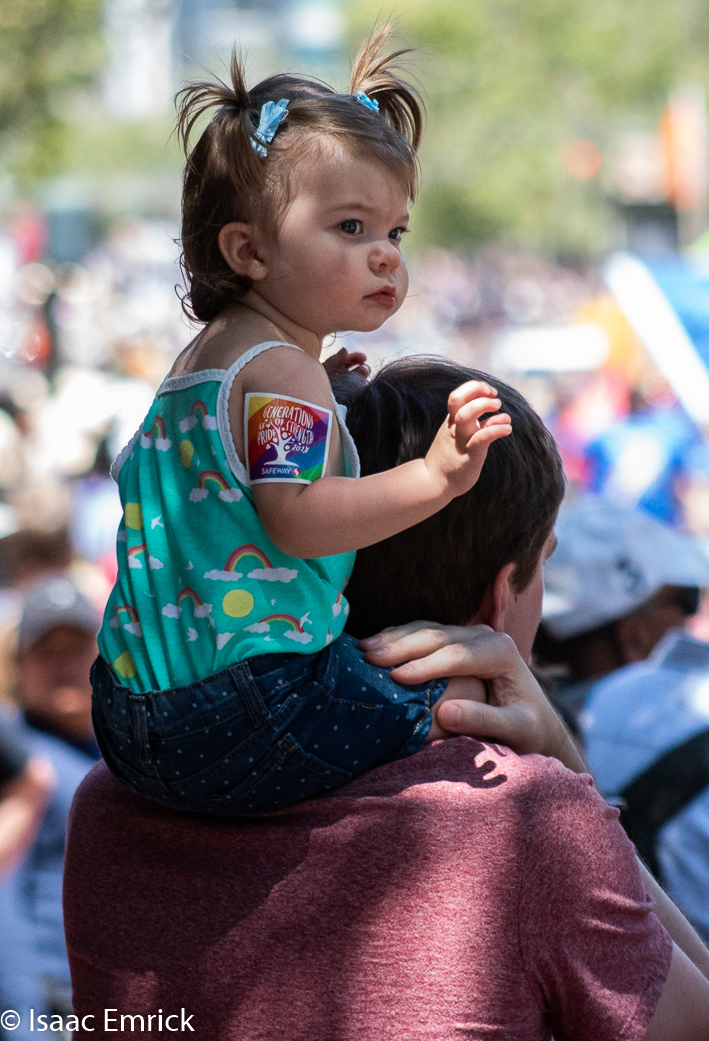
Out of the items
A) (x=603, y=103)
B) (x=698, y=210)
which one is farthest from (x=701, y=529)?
(x=603, y=103)

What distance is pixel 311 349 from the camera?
1.69 metres

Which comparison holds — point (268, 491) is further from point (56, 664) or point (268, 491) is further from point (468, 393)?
point (56, 664)

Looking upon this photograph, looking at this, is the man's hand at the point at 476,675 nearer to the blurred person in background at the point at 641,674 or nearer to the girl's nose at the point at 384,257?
the girl's nose at the point at 384,257

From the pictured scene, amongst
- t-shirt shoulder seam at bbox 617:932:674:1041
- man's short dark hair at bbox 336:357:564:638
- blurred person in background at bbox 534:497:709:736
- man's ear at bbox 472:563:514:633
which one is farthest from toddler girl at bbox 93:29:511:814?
blurred person in background at bbox 534:497:709:736

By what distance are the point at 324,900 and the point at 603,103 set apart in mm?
35679

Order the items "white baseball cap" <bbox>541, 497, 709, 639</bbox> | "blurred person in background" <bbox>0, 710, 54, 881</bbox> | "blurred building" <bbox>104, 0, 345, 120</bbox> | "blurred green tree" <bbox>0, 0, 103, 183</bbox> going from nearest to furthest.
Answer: "blurred person in background" <bbox>0, 710, 54, 881</bbox>, "white baseball cap" <bbox>541, 497, 709, 639</bbox>, "blurred green tree" <bbox>0, 0, 103, 183</bbox>, "blurred building" <bbox>104, 0, 345, 120</bbox>

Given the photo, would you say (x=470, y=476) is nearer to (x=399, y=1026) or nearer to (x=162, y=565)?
(x=162, y=565)

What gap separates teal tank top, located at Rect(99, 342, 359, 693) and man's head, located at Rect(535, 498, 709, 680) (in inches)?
73.8

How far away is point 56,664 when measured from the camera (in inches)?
155

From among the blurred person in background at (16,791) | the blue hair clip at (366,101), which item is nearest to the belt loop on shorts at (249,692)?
the blue hair clip at (366,101)

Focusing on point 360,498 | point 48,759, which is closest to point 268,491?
point 360,498

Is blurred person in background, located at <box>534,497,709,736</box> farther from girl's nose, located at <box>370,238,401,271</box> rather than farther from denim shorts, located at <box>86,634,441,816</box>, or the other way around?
girl's nose, located at <box>370,238,401,271</box>

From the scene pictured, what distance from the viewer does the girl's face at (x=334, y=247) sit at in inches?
62.6

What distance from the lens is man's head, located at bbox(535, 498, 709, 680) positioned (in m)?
3.40
